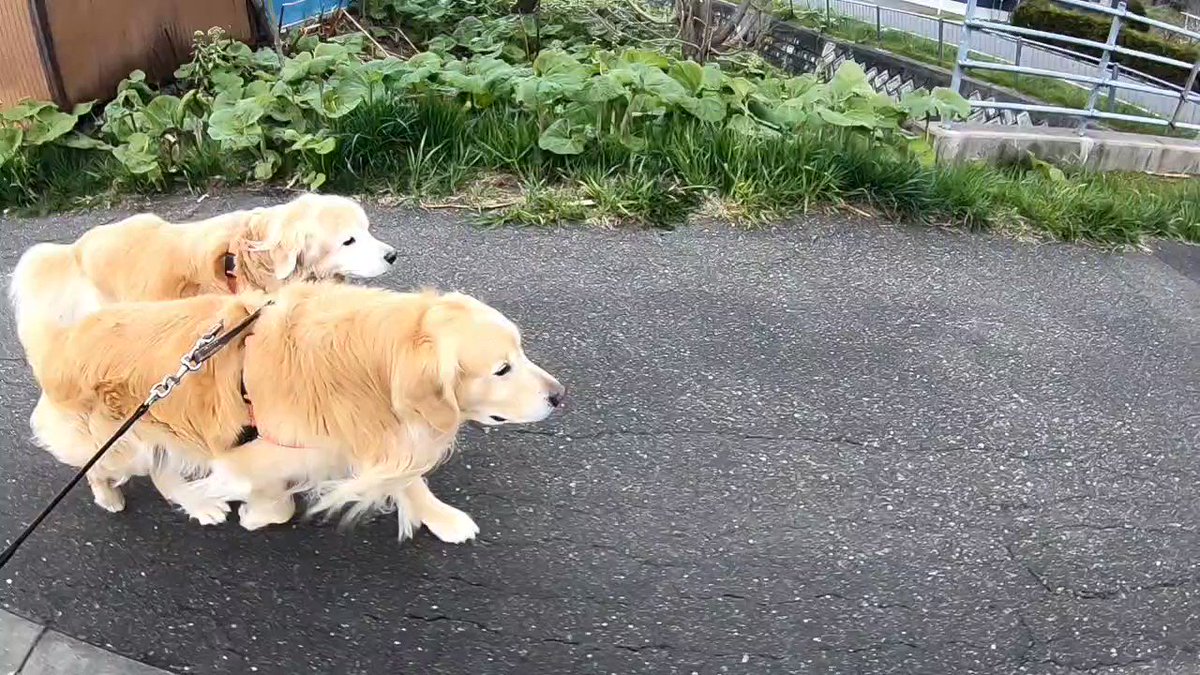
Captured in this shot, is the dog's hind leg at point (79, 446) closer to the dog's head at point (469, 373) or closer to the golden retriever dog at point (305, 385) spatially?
Result: the golden retriever dog at point (305, 385)

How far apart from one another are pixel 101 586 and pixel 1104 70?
8.69 meters

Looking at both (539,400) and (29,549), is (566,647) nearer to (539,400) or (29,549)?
(539,400)

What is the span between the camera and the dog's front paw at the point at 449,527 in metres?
2.76

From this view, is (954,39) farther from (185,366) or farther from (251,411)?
(185,366)

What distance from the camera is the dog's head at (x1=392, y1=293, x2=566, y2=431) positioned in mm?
2156

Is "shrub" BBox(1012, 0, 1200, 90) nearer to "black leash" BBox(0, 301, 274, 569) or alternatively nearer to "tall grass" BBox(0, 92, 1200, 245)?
"tall grass" BBox(0, 92, 1200, 245)

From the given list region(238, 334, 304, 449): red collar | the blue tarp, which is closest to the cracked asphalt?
region(238, 334, 304, 449): red collar

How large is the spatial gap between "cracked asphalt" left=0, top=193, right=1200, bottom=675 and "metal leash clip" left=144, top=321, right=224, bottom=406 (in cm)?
76

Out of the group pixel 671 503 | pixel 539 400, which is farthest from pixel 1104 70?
pixel 539 400

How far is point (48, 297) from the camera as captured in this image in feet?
8.93

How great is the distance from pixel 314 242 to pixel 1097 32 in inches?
933

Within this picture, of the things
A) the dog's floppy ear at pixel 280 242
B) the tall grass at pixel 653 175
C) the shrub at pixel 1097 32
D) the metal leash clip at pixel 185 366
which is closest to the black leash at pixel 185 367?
the metal leash clip at pixel 185 366

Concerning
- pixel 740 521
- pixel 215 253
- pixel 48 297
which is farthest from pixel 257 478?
pixel 740 521

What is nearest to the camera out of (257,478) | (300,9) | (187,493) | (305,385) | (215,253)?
(305,385)
